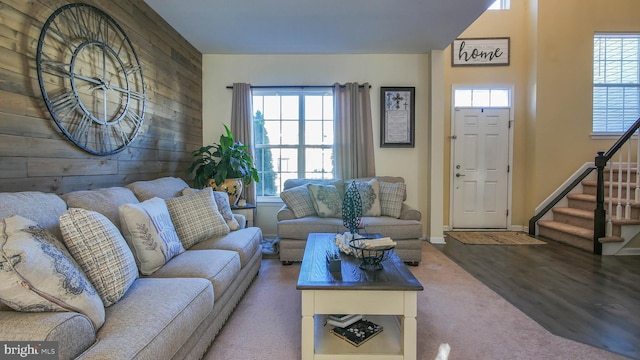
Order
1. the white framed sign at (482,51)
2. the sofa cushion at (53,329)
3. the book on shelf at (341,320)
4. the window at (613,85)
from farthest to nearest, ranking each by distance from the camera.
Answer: the white framed sign at (482,51), the window at (613,85), the book on shelf at (341,320), the sofa cushion at (53,329)

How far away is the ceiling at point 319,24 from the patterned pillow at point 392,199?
183 cm

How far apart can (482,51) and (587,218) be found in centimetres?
285

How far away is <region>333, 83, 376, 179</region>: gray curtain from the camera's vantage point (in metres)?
4.27

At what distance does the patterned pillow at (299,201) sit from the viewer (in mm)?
3566

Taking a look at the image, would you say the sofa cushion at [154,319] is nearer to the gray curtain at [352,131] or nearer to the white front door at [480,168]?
the gray curtain at [352,131]

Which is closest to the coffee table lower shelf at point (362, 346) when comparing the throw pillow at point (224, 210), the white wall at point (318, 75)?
the throw pillow at point (224, 210)

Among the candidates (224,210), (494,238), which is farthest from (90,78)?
(494,238)

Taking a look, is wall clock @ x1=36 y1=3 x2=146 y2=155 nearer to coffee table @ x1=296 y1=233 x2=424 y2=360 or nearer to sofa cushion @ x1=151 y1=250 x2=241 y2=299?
sofa cushion @ x1=151 y1=250 x2=241 y2=299

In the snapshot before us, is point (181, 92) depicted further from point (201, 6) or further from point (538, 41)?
point (538, 41)

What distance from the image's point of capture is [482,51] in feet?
16.2

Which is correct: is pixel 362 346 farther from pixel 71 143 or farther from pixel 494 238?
pixel 494 238

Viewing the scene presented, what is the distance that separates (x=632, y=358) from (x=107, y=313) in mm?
2636

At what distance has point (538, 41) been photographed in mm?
4688

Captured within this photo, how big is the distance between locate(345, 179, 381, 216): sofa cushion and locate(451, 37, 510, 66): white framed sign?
2779mm
